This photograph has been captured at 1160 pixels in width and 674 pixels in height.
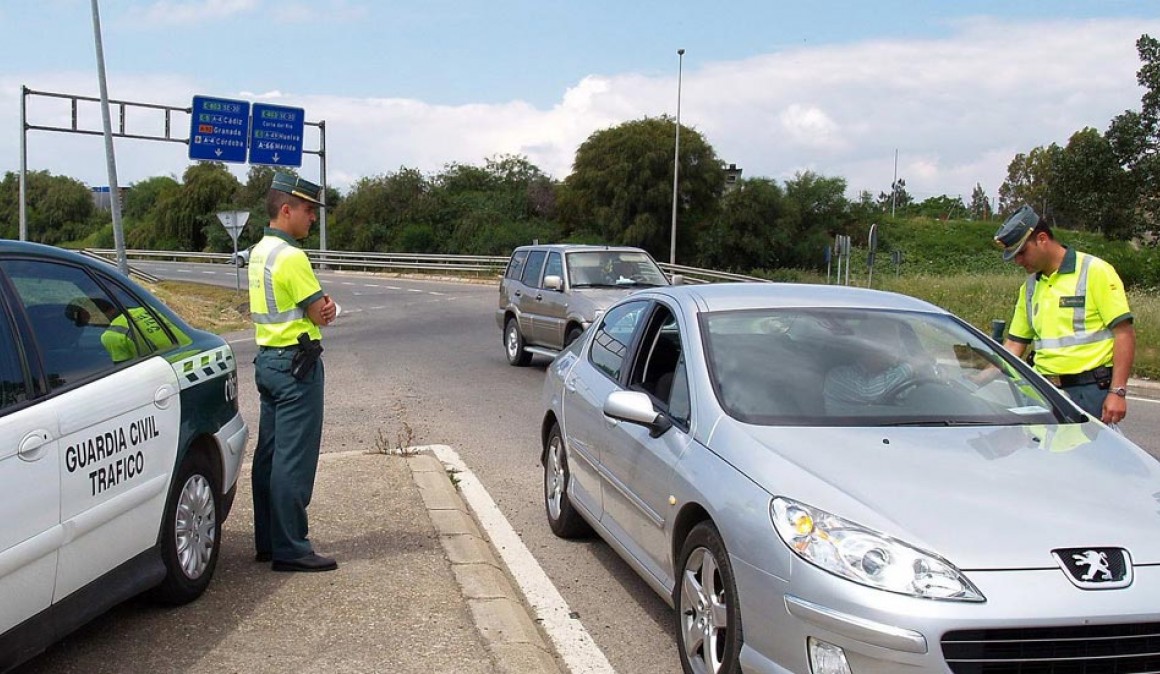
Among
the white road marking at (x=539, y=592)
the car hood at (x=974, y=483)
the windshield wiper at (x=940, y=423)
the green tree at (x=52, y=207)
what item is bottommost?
the white road marking at (x=539, y=592)

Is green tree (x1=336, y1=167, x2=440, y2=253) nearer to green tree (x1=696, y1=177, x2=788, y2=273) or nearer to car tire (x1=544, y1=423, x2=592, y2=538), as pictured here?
green tree (x1=696, y1=177, x2=788, y2=273)

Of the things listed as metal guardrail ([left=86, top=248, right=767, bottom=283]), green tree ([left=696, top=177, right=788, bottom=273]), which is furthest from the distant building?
metal guardrail ([left=86, top=248, right=767, bottom=283])

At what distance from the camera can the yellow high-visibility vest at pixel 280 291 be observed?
5051mm

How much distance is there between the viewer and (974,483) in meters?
3.53

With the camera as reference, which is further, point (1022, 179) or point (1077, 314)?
point (1022, 179)

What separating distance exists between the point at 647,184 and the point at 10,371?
54717mm

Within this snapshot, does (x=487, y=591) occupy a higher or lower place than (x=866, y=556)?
lower

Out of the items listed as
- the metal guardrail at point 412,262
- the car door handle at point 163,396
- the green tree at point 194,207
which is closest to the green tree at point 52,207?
the green tree at point 194,207

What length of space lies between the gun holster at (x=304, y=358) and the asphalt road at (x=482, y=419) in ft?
5.24

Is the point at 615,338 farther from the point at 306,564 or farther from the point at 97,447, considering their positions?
the point at 97,447

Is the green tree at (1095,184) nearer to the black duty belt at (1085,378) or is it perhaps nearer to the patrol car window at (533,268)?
the patrol car window at (533,268)

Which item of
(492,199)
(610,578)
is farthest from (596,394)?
(492,199)

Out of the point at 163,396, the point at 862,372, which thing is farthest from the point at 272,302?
the point at 862,372

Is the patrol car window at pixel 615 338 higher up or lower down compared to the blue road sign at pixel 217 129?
lower down
